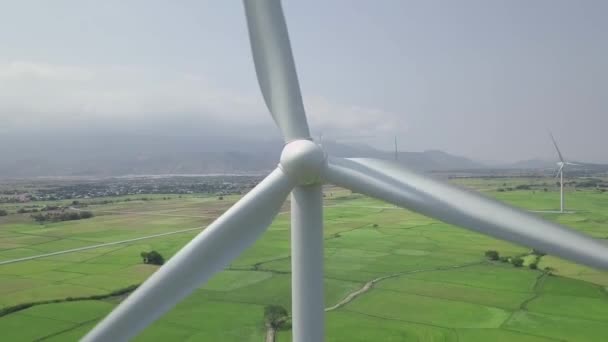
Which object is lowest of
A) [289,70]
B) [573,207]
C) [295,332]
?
[573,207]

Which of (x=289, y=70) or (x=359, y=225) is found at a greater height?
(x=289, y=70)

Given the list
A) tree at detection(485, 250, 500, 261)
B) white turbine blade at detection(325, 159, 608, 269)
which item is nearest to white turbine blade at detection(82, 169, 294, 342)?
white turbine blade at detection(325, 159, 608, 269)

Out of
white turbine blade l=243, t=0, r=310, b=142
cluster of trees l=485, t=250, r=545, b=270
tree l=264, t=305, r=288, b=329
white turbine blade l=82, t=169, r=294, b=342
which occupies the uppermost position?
white turbine blade l=243, t=0, r=310, b=142

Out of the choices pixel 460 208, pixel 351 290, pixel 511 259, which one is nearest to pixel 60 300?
pixel 351 290

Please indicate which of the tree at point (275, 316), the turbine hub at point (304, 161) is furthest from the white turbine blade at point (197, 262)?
the tree at point (275, 316)

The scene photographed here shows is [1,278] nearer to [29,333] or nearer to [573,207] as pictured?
[29,333]

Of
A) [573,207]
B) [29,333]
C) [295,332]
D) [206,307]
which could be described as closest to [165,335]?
[206,307]

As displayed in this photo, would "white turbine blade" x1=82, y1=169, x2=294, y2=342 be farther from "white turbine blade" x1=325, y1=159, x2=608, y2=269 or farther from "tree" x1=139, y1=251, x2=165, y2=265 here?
"tree" x1=139, y1=251, x2=165, y2=265

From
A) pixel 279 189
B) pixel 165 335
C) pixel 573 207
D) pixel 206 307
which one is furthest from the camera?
pixel 573 207
